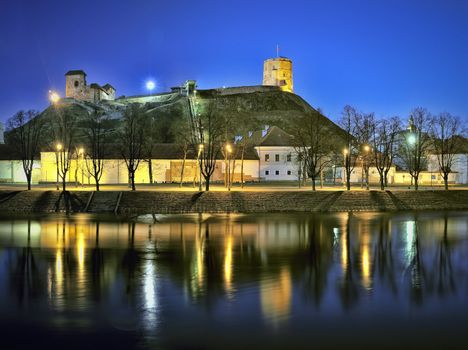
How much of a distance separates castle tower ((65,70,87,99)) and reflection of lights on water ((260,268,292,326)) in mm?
138627

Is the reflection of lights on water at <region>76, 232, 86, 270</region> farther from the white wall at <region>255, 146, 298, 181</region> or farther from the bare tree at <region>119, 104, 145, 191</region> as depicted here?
the white wall at <region>255, 146, 298, 181</region>

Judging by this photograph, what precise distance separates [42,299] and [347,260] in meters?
13.2

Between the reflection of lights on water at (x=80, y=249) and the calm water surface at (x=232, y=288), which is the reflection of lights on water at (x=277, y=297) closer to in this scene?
the calm water surface at (x=232, y=288)

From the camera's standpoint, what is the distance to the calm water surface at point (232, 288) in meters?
12.4

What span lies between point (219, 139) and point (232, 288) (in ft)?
223

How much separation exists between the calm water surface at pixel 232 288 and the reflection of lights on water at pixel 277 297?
0.12 feet

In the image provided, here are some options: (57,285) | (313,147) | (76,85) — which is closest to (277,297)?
(57,285)

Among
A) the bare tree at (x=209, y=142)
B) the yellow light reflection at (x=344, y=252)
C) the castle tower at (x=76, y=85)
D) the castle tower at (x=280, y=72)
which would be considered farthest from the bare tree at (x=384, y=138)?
the castle tower at (x=76, y=85)

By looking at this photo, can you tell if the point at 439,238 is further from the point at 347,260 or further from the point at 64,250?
the point at 64,250

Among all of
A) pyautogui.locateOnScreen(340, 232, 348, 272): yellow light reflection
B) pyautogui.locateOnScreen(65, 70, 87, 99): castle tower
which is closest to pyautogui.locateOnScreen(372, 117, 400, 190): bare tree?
pyautogui.locateOnScreen(340, 232, 348, 272): yellow light reflection

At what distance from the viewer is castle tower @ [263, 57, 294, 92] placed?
14588cm

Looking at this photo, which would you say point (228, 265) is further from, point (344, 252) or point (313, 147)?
point (313, 147)

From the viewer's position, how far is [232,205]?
145ft

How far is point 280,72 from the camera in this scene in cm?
14625
